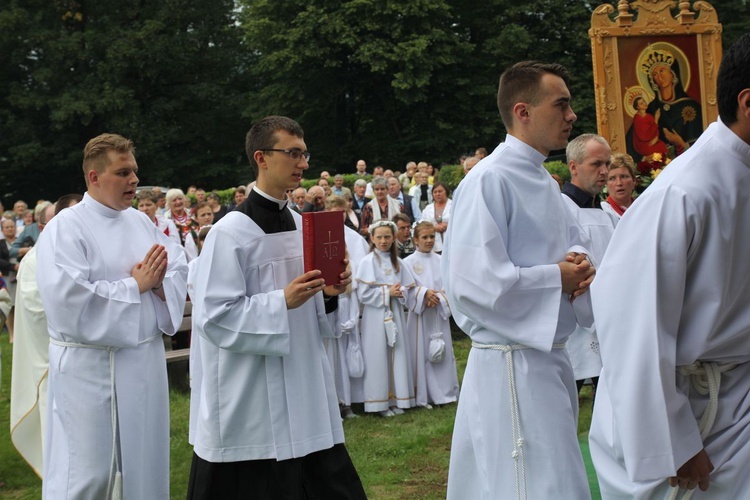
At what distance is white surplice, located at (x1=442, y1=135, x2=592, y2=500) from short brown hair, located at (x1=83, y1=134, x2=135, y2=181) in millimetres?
2117

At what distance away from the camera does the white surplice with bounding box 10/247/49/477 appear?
21.6 feet

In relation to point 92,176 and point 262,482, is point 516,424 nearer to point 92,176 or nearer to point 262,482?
point 262,482

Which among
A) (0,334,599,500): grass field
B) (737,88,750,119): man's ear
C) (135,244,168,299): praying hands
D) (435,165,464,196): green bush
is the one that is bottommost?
(0,334,599,500): grass field

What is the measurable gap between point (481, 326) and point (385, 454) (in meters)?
3.73

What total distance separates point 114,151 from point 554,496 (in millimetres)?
3025

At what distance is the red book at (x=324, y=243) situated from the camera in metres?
4.25

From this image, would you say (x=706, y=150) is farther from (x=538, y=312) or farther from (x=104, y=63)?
(x=104, y=63)

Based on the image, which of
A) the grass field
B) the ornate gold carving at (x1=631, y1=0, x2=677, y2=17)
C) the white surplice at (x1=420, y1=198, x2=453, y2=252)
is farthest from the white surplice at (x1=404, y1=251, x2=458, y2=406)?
the ornate gold carving at (x1=631, y1=0, x2=677, y2=17)

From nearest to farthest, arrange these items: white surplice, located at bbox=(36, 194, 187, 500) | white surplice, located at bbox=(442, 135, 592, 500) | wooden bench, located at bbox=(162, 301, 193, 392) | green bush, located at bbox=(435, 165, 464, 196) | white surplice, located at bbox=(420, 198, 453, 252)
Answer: white surplice, located at bbox=(442, 135, 592, 500) < white surplice, located at bbox=(36, 194, 187, 500) < wooden bench, located at bbox=(162, 301, 193, 392) < white surplice, located at bbox=(420, 198, 453, 252) < green bush, located at bbox=(435, 165, 464, 196)

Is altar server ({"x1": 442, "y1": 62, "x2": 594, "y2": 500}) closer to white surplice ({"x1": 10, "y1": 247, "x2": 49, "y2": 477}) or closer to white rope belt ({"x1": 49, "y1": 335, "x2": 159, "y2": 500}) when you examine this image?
white rope belt ({"x1": 49, "y1": 335, "x2": 159, "y2": 500})

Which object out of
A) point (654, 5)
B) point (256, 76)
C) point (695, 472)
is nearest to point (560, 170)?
point (654, 5)

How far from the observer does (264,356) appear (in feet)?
14.6

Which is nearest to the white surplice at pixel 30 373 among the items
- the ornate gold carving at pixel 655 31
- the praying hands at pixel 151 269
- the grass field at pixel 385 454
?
the grass field at pixel 385 454

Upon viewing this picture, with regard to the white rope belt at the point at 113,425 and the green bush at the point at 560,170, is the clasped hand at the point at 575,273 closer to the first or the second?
the white rope belt at the point at 113,425
